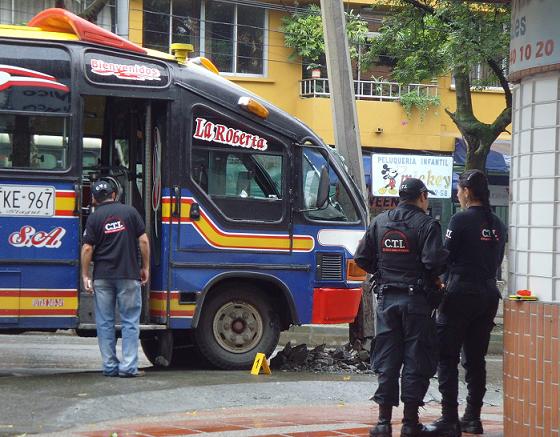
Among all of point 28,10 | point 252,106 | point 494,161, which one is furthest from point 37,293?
point 494,161

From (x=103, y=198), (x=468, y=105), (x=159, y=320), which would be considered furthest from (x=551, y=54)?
(x=468, y=105)

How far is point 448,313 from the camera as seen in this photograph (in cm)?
749

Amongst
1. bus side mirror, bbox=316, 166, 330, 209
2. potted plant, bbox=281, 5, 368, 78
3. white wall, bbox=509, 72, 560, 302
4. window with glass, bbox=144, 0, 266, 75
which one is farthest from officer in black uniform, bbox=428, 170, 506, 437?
window with glass, bbox=144, 0, 266, 75

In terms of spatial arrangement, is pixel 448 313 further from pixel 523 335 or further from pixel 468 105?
pixel 468 105

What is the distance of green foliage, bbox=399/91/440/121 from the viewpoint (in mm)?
26641

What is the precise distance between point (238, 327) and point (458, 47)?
8.43 m

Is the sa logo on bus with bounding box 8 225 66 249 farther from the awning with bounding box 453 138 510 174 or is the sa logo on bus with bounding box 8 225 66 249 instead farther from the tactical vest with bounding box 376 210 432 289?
the awning with bounding box 453 138 510 174

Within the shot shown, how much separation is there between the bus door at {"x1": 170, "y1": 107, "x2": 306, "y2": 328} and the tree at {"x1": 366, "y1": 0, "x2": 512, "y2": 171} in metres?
7.40

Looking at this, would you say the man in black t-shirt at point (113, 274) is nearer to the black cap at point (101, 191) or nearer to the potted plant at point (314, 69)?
the black cap at point (101, 191)

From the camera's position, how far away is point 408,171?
25.2 m

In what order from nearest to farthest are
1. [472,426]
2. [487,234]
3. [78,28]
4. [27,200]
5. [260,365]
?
[487,234] < [472,426] < [27,200] < [78,28] < [260,365]

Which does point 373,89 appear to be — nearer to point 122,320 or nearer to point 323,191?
point 323,191

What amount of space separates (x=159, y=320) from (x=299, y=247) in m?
1.65

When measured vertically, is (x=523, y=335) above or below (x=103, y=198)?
below
